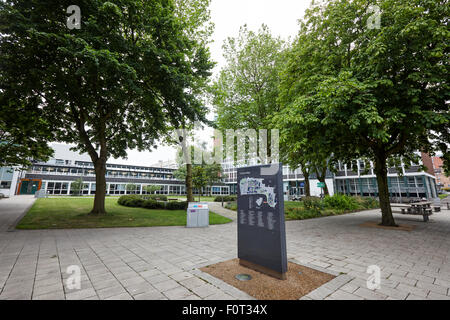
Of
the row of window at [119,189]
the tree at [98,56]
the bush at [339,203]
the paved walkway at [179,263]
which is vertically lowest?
the paved walkway at [179,263]

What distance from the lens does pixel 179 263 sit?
4.54 metres

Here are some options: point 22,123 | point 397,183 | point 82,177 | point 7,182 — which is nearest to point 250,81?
point 22,123

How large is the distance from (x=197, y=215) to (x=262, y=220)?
6.67 meters

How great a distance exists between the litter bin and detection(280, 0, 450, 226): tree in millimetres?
5978

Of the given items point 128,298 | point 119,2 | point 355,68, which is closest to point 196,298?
point 128,298

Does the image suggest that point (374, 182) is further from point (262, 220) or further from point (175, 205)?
point (262, 220)

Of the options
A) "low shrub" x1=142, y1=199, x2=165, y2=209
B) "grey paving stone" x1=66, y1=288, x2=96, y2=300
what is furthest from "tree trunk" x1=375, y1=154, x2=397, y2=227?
"low shrub" x1=142, y1=199, x2=165, y2=209

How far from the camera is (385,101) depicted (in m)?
6.96

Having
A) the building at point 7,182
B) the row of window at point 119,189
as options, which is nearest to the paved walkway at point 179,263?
the building at point 7,182

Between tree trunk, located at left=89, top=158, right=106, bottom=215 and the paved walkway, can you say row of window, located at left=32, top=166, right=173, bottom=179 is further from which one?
the paved walkway

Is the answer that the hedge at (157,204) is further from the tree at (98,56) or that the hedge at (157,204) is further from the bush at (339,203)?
the bush at (339,203)

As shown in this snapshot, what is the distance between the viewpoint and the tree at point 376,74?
21.0 ft

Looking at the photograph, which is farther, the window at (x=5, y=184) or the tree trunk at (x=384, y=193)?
the window at (x=5, y=184)

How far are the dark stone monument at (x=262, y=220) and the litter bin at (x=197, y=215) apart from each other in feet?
19.5
